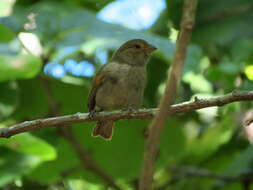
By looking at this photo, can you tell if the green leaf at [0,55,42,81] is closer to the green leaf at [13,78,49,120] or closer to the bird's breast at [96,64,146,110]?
the bird's breast at [96,64,146,110]

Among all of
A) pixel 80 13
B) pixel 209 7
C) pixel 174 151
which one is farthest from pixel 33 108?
pixel 209 7

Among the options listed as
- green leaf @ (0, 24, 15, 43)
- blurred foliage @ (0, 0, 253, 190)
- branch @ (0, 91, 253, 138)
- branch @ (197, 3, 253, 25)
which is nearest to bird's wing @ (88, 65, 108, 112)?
blurred foliage @ (0, 0, 253, 190)

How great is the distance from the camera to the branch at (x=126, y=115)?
9.48 feet

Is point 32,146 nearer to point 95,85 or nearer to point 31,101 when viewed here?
point 95,85

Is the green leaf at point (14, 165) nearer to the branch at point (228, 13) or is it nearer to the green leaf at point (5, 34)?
the green leaf at point (5, 34)

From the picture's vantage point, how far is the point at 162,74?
18.4 ft

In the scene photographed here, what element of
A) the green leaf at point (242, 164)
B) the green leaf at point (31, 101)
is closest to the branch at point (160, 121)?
the green leaf at point (242, 164)

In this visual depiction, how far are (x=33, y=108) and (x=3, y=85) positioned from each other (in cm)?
40

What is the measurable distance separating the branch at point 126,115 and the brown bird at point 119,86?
3.95 feet

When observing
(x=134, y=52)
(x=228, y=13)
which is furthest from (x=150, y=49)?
(x=228, y=13)

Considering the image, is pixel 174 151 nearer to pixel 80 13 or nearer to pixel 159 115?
pixel 80 13

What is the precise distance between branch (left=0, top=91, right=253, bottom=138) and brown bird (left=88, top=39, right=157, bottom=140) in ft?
3.95

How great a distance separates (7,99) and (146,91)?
1.30m

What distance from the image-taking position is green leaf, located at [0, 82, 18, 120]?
5.13 metres
